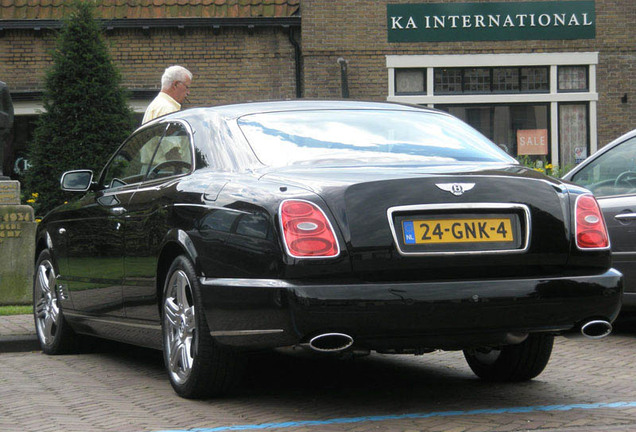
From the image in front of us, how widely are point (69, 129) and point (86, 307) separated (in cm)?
1073

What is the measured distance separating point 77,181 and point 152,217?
5.35 feet

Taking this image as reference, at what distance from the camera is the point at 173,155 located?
616 centimetres

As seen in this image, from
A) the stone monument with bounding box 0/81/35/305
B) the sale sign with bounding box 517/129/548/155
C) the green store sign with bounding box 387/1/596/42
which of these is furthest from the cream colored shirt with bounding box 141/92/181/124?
the sale sign with bounding box 517/129/548/155

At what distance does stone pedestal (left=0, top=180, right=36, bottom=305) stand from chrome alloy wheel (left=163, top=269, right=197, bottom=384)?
6.00 m

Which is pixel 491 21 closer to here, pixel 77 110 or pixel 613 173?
pixel 77 110

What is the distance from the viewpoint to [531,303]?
4832 millimetres

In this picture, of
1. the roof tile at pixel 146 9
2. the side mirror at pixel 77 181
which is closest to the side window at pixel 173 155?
the side mirror at pixel 77 181

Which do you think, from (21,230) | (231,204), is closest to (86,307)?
(231,204)

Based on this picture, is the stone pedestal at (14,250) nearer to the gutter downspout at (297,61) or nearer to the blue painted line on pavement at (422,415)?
the blue painted line on pavement at (422,415)

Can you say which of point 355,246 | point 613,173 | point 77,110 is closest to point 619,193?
point 613,173

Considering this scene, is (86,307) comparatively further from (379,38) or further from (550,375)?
(379,38)

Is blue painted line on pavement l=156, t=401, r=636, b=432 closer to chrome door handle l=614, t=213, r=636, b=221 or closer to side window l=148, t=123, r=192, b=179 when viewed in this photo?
side window l=148, t=123, r=192, b=179

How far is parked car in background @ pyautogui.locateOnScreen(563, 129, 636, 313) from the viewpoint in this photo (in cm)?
788

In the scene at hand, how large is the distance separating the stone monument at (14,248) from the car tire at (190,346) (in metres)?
6.00
